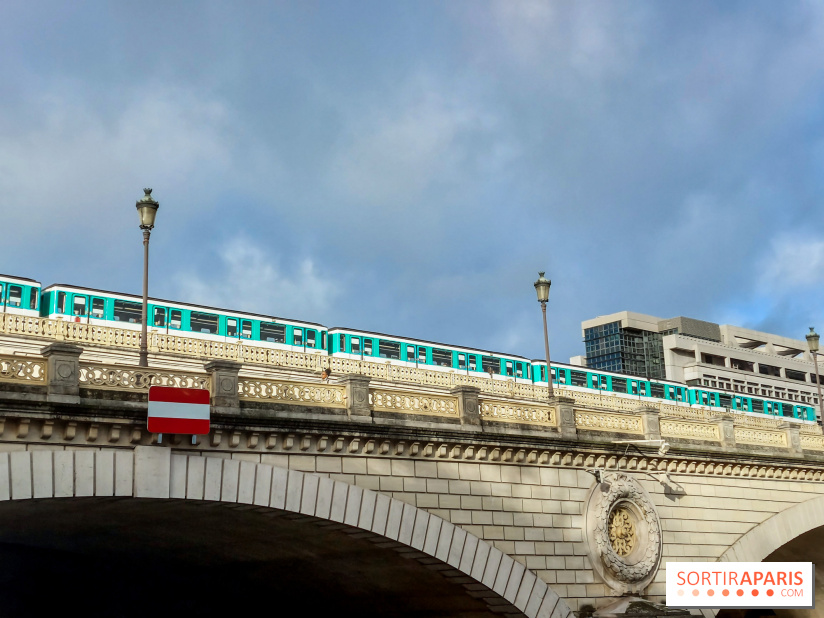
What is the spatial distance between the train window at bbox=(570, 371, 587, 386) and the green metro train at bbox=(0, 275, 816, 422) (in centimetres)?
6

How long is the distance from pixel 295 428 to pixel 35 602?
880 inches

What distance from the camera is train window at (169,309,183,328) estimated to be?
131ft

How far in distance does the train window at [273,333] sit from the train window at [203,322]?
8.47 ft

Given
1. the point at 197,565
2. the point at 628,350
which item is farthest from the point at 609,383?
the point at 628,350

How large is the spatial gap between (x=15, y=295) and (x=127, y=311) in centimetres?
460

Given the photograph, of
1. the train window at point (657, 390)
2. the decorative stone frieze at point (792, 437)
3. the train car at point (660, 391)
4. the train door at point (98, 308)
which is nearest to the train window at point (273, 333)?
the train door at point (98, 308)

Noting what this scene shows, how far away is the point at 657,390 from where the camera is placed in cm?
6862

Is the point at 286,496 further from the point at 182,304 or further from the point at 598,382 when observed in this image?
the point at 598,382

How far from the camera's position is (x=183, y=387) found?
19.7m

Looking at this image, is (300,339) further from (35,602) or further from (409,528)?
(409,528)

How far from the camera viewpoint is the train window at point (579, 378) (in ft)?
196

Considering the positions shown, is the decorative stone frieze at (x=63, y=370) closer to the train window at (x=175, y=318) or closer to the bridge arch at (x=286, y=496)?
the bridge arch at (x=286, y=496)

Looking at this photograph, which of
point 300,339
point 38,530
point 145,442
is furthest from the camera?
point 300,339

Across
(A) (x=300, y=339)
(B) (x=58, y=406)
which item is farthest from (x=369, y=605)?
(A) (x=300, y=339)
